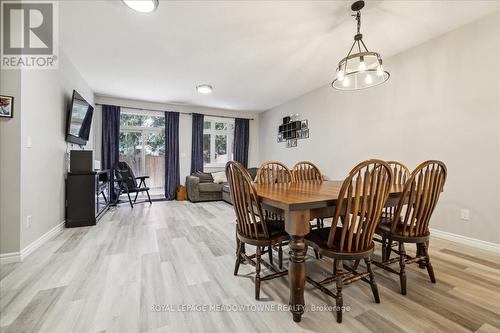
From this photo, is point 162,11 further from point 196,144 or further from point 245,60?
point 196,144

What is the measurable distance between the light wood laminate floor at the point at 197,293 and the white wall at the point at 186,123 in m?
3.50

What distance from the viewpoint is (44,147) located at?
2580 mm

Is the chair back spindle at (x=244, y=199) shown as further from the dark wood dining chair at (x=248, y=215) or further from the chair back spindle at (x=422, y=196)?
the chair back spindle at (x=422, y=196)

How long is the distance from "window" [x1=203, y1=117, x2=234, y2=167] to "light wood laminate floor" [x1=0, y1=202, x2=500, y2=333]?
406 centimetres

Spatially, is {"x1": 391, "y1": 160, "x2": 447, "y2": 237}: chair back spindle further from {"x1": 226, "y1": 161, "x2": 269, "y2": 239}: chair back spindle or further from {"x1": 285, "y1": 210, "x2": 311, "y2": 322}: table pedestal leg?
{"x1": 226, "y1": 161, "x2": 269, "y2": 239}: chair back spindle

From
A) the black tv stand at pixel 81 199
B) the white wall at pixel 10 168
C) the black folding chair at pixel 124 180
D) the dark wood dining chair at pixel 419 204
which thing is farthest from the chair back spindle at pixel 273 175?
the black folding chair at pixel 124 180

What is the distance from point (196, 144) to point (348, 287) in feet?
16.6

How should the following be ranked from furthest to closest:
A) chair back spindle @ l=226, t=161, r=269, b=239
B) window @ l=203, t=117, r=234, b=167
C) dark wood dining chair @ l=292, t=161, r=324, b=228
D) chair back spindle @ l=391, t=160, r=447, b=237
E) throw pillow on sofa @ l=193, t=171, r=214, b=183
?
window @ l=203, t=117, r=234, b=167 → throw pillow on sofa @ l=193, t=171, r=214, b=183 → dark wood dining chair @ l=292, t=161, r=324, b=228 → chair back spindle @ l=391, t=160, r=447, b=237 → chair back spindle @ l=226, t=161, r=269, b=239

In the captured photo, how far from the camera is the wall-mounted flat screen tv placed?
3189 mm

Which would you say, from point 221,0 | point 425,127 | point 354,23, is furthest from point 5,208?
point 425,127

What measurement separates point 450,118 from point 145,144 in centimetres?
600

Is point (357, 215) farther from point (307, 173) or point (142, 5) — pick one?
point (142, 5)

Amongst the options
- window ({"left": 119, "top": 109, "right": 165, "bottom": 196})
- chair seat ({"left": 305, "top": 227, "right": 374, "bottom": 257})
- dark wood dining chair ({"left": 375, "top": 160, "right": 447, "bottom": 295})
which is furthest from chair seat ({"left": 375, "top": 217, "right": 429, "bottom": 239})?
window ({"left": 119, "top": 109, "right": 165, "bottom": 196})

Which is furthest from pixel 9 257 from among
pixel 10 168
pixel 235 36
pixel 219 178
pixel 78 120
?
pixel 219 178
